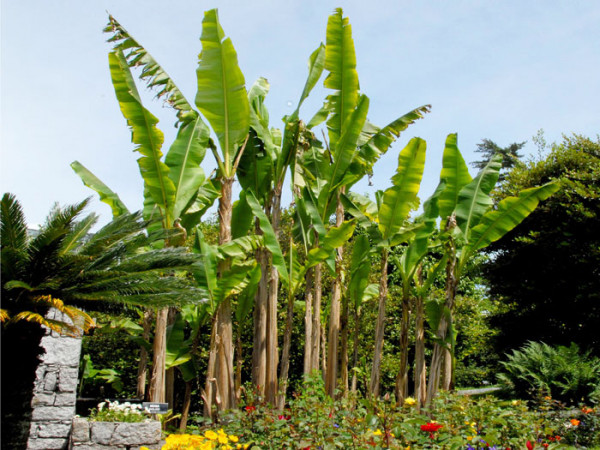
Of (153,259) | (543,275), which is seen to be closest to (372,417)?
(153,259)

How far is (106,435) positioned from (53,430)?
653mm

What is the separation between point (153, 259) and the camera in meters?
5.54

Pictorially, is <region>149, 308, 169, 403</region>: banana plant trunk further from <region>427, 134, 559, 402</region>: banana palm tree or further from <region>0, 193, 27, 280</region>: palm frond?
<region>427, 134, 559, 402</region>: banana palm tree

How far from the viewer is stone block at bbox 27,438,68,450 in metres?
6.00

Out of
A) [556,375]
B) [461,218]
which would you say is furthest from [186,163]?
[556,375]

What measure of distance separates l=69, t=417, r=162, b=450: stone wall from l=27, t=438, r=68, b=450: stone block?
8.9 inches

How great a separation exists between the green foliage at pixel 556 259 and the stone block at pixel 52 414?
1053cm

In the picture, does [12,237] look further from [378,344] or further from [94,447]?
[378,344]

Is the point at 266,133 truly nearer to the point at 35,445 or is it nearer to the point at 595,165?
the point at 35,445

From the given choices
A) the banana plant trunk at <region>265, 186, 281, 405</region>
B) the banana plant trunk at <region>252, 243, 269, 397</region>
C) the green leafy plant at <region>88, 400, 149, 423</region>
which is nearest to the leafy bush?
the banana plant trunk at <region>265, 186, 281, 405</region>

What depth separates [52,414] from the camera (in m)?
6.16

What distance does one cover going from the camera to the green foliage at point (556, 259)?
1177 centimetres

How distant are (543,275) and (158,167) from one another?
10254 millimetres

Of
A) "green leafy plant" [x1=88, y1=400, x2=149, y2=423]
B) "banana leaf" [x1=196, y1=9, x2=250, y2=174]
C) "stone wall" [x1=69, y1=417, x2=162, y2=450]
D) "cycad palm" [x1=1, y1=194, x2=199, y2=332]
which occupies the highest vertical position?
"banana leaf" [x1=196, y1=9, x2=250, y2=174]
